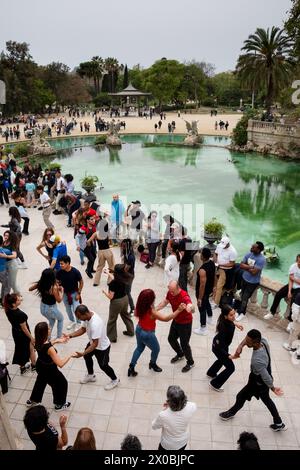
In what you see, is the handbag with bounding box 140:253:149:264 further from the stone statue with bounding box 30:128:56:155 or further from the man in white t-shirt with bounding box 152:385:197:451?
the stone statue with bounding box 30:128:56:155

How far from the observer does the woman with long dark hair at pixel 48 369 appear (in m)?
5.23

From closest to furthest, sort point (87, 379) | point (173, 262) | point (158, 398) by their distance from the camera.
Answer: point (158, 398)
point (87, 379)
point (173, 262)

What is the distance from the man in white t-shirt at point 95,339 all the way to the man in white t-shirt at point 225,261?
320 cm

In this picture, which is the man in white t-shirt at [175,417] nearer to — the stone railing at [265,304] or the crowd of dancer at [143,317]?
the crowd of dancer at [143,317]

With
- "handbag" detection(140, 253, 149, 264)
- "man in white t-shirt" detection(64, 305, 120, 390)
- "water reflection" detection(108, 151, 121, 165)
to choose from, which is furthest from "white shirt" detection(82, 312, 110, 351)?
"water reflection" detection(108, 151, 121, 165)

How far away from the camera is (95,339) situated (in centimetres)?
577

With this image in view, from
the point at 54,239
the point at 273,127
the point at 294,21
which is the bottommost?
the point at 54,239

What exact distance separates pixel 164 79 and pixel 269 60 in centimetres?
2899

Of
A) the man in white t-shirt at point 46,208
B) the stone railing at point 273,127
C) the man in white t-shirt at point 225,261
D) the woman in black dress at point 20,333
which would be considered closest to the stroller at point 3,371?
the woman in black dress at point 20,333

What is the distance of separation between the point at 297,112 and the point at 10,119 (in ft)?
138

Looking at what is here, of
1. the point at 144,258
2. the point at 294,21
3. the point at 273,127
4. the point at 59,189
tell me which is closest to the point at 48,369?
the point at 144,258

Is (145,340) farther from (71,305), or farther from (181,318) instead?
(71,305)

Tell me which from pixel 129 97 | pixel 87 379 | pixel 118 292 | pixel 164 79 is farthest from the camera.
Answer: pixel 129 97

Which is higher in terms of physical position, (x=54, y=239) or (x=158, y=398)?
(x=54, y=239)
